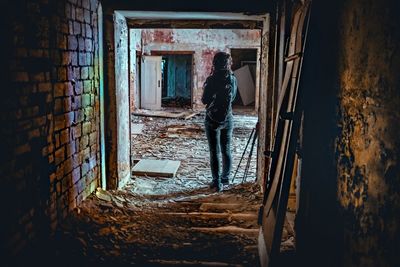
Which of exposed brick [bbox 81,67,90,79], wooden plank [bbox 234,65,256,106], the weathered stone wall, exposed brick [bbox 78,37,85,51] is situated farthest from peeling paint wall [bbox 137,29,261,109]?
the weathered stone wall

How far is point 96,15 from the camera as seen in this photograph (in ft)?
14.2

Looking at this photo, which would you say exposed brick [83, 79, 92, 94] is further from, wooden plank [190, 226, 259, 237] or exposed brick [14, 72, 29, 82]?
wooden plank [190, 226, 259, 237]

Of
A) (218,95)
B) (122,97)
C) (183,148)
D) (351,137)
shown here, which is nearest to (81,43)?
(122,97)

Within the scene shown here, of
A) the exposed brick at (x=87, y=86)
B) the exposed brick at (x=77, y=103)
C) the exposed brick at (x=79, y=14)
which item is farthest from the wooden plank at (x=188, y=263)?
the exposed brick at (x=79, y=14)

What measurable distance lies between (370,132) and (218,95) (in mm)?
3312

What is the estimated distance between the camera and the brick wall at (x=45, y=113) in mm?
2549

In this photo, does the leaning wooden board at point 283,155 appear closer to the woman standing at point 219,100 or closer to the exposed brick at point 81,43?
the woman standing at point 219,100

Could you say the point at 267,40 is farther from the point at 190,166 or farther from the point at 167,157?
the point at 167,157

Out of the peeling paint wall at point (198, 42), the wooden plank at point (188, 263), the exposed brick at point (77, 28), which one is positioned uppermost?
the peeling paint wall at point (198, 42)

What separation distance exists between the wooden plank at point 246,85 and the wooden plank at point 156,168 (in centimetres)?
1013

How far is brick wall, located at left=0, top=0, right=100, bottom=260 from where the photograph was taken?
8.36ft

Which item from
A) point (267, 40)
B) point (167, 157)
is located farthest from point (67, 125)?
point (167, 157)

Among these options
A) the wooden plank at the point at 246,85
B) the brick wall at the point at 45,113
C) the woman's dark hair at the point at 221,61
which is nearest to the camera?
the brick wall at the point at 45,113

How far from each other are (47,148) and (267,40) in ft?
8.80
